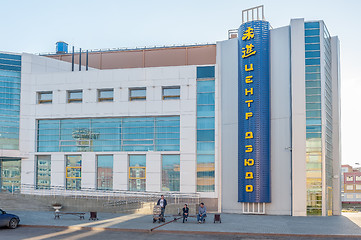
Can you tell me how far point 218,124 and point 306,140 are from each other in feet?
26.8

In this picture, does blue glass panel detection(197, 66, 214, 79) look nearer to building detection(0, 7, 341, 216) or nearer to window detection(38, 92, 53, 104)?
building detection(0, 7, 341, 216)

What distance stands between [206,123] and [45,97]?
1735 cm

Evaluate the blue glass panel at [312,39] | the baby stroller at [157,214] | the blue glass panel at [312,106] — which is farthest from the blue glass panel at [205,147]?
the blue glass panel at [312,39]

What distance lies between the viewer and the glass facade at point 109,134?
139ft

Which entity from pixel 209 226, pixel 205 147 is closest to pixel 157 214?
pixel 209 226

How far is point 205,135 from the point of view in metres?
41.2

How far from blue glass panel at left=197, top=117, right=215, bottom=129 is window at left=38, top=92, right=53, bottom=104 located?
15966mm

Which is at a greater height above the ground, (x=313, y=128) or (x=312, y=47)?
(x=312, y=47)

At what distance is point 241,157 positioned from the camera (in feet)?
129

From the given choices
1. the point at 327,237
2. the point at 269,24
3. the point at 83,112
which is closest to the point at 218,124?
the point at 269,24

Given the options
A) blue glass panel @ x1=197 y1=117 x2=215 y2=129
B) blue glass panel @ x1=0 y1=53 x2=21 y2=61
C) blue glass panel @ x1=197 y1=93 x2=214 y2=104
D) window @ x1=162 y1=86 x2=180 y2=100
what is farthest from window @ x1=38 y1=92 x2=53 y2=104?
blue glass panel @ x1=197 y1=117 x2=215 y2=129

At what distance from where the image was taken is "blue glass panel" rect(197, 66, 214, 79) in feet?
137

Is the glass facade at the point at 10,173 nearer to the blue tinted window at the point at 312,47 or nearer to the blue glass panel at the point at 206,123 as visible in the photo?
the blue glass panel at the point at 206,123

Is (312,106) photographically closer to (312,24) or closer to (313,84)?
(313,84)
